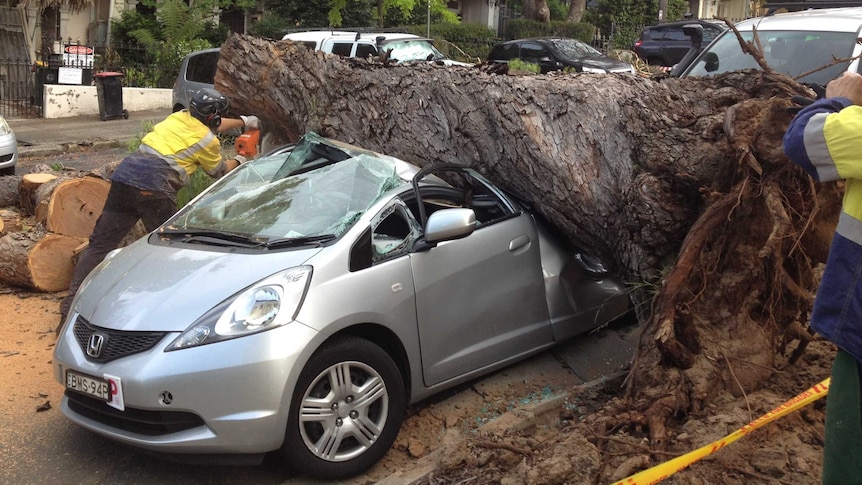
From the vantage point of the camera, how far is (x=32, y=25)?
19.3m

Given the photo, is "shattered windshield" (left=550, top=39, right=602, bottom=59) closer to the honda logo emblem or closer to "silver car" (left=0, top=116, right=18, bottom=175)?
"silver car" (left=0, top=116, right=18, bottom=175)

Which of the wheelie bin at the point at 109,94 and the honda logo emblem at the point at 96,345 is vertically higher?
the wheelie bin at the point at 109,94

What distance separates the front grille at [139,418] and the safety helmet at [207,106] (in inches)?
106

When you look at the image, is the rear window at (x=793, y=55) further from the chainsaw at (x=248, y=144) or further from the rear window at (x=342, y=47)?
the rear window at (x=342, y=47)

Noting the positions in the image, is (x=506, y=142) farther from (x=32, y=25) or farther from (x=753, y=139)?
(x=32, y=25)

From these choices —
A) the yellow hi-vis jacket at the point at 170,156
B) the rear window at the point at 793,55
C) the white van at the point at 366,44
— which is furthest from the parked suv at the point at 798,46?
the white van at the point at 366,44

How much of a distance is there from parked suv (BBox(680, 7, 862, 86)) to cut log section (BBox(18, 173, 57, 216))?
6142 mm

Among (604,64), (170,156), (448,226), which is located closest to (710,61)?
(448,226)

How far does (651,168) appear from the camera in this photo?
4.79 meters

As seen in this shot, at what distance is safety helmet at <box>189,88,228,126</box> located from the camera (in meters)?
6.04

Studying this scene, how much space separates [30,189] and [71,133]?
7918 mm

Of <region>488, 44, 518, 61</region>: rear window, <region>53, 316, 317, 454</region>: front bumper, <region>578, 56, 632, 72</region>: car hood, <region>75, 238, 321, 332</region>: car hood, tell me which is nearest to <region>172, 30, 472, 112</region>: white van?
<region>578, 56, 632, 72</region>: car hood

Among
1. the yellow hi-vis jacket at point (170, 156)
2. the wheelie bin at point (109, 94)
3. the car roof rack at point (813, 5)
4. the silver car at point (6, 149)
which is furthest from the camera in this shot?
the wheelie bin at point (109, 94)

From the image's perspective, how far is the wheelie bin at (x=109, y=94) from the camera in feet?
53.9
